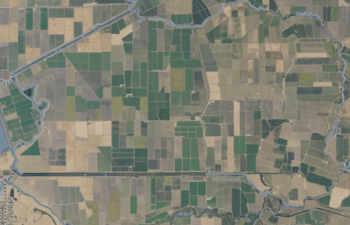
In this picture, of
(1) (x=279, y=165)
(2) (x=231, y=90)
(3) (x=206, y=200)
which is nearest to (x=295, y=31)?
(2) (x=231, y=90)

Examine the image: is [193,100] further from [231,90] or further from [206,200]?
[206,200]

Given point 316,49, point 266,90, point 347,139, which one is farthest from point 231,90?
point 347,139

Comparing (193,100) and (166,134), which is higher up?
(193,100)

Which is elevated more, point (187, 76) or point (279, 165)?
Answer: point (187, 76)

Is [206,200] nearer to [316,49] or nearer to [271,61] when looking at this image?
[271,61]

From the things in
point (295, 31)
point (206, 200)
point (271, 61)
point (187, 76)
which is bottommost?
point (206, 200)

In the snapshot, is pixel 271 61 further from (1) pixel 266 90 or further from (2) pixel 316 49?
(2) pixel 316 49

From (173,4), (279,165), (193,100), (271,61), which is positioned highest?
(173,4)
